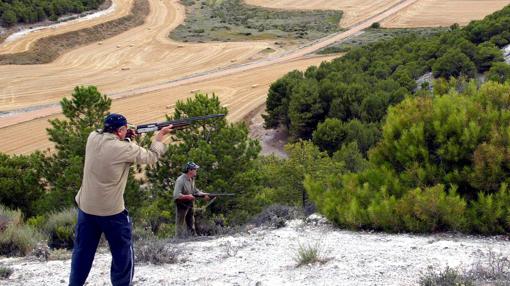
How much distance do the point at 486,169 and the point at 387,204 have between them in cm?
153

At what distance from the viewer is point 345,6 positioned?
86.9 meters

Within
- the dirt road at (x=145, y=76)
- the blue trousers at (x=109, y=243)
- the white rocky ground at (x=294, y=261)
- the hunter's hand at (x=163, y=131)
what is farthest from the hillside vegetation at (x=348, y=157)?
the dirt road at (x=145, y=76)

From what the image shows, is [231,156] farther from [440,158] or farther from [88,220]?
[88,220]

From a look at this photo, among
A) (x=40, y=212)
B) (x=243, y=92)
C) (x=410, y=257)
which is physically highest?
(x=410, y=257)

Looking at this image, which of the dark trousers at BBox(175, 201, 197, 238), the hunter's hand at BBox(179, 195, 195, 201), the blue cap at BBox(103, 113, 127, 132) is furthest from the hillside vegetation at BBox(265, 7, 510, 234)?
the blue cap at BBox(103, 113, 127, 132)

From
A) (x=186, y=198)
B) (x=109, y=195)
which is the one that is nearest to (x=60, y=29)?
(x=186, y=198)

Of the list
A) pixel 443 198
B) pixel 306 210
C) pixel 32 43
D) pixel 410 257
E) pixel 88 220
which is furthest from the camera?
pixel 32 43

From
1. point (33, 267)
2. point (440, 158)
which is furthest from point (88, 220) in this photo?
point (440, 158)

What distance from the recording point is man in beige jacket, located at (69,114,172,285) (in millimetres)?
7152

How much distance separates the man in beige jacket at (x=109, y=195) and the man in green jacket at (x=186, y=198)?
440 centimetres

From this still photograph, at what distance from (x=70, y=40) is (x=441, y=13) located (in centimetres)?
4044

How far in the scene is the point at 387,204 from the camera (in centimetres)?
1024

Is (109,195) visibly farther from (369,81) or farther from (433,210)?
(369,81)

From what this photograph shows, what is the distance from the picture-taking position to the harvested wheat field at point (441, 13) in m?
73.4
